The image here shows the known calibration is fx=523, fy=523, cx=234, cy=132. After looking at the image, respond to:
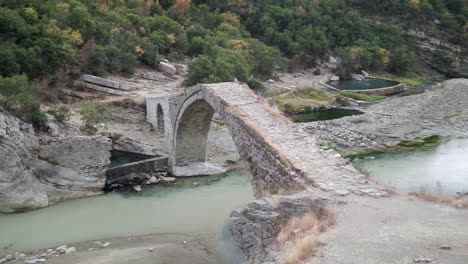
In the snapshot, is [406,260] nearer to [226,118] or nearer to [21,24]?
[226,118]

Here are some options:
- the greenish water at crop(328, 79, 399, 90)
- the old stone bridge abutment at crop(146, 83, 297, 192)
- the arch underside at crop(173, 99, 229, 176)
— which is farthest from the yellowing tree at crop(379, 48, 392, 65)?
the arch underside at crop(173, 99, 229, 176)

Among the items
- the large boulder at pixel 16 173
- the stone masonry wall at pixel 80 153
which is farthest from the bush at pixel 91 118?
the large boulder at pixel 16 173

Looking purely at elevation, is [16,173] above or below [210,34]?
below

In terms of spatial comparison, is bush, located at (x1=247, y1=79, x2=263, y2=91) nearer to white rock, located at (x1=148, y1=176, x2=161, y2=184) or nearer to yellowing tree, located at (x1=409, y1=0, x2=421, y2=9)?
white rock, located at (x1=148, y1=176, x2=161, y2=184)

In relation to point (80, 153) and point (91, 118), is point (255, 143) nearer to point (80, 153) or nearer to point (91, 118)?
point (80, 153)

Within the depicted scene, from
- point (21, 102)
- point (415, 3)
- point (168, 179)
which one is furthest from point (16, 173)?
point (415, 3)

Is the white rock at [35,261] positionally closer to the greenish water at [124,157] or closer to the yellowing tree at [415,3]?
the greenish water at [124,157]
